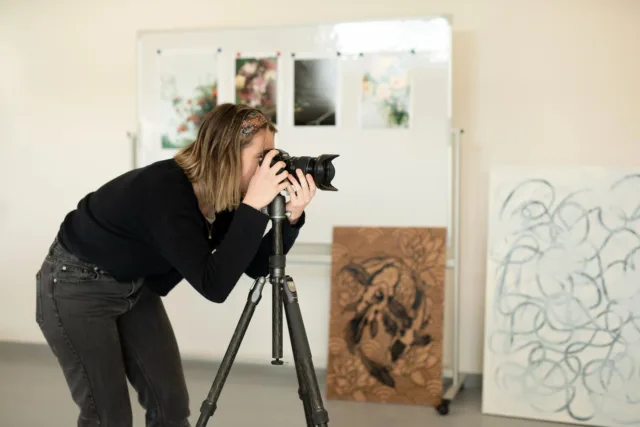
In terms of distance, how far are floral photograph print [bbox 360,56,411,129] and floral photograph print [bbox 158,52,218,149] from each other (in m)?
0.76

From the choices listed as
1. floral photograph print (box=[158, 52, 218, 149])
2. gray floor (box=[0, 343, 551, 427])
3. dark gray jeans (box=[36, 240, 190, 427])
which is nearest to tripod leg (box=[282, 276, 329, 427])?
dark gray jeans (box=[36, 240, 190, 427])

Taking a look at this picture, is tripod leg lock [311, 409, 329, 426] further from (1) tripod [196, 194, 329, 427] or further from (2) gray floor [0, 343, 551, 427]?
(2) gray floor [0, 343, 551, 427]

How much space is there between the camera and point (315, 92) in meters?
3.33

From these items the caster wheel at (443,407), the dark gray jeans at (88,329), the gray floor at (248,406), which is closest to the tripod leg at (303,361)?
the dark gray jeans at (88,329)

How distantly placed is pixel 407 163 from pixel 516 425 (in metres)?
1.20

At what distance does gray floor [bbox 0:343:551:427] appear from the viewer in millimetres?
2873

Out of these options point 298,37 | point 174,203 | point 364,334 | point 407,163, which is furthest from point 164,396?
point 298,37

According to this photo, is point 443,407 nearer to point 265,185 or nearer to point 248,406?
point 248,406

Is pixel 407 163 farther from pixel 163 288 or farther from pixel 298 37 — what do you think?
pixel 163 288

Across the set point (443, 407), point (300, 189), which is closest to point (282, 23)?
point (443, 407)

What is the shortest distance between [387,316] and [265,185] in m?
1.72

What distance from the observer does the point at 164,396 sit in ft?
5.98

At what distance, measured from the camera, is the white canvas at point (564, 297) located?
112 inches

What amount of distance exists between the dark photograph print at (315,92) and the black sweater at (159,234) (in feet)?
5.44
